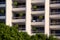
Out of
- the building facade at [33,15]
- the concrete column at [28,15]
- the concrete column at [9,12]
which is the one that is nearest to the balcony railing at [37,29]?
the building facade at [33,15]

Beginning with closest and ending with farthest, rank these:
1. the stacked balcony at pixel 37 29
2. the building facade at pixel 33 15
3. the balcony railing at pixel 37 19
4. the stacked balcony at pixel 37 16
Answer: the building facade at pixel 33 15 < the stacked balcony at pixel 37 16 < the stacked balcony at pixel 37 29 < the balcony railing at pixel 37 19

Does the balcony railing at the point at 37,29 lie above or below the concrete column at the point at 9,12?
below

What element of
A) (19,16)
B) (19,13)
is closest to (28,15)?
(19,16)

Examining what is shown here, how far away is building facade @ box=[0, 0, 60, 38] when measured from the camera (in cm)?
4894

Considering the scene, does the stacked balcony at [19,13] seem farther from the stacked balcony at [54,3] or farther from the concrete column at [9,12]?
the stacked balcony at [54,3]

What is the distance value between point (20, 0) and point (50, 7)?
18.0 ft

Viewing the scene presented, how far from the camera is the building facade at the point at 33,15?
4894 cm

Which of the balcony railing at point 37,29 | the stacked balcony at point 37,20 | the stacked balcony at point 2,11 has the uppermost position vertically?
the stacked balcony at point 2,11

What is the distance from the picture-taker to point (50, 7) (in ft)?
161

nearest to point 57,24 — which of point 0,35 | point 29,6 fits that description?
point 29,6

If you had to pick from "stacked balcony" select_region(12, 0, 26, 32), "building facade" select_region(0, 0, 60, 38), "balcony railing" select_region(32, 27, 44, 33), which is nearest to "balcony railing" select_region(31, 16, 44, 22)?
"building facade" select_region(0, 0, 60, 38)

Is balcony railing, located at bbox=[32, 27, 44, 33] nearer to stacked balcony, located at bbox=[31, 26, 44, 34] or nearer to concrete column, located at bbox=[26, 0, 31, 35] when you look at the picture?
stacked balcony, located at bbox=[31, 26, 44, 34]

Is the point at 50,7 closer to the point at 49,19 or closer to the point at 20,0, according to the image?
the point at 49,19

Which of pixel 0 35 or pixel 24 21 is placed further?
pixel 24 21
